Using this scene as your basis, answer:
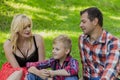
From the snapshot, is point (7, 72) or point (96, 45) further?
point (7, 72)

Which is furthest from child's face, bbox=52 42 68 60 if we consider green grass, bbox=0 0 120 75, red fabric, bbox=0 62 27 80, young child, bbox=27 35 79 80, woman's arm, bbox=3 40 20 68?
green grass, bbox=0 0 120 75

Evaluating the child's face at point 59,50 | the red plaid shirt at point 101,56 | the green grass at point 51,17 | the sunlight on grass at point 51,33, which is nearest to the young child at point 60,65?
the child's face at point 59,50

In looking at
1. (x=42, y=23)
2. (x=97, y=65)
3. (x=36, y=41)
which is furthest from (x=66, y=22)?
(x=97, y=65)

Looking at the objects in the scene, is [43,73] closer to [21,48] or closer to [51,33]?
[21,48]

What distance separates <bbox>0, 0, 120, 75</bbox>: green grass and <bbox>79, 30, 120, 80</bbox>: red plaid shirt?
517 cm

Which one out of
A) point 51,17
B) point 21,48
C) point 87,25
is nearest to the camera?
point 87,25

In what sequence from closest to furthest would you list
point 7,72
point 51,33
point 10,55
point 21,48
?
point 7,72
point 10,55
point 21,48
point 51,33

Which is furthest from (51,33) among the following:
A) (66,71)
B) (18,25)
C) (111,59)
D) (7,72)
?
(111,59)

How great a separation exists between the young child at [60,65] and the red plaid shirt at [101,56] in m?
0.20

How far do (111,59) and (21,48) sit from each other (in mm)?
1913

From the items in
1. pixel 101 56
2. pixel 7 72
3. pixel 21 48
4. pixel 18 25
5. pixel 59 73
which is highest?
pixel 18 25

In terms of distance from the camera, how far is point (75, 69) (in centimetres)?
640

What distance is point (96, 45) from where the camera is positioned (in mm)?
6137

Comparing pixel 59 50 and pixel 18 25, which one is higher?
pixel 18 25
